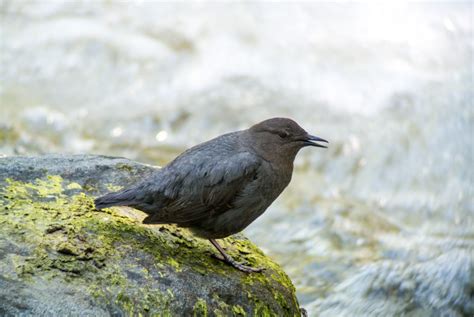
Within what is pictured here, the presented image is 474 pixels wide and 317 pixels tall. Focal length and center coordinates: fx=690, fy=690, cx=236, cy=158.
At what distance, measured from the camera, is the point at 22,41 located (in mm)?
10242

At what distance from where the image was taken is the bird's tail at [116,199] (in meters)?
3.38

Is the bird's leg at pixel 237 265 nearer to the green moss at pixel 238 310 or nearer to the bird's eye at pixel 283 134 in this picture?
the green moss at pixel 238 310

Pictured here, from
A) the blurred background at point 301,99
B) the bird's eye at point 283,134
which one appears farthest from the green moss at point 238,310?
the blurred background at point 301,99

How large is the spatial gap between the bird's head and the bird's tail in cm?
80

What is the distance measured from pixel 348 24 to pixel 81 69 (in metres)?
4.02

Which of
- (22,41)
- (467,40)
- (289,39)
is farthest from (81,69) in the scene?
(467,40)

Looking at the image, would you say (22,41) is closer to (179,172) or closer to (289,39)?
(289,39)

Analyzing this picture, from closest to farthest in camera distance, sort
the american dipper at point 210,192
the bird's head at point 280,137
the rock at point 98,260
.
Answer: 1. the rock at point 98,260
2. the american dipper at point 210,192
3. the bird's head at point 280,137

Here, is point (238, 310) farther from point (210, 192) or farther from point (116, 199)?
point (116, 199)

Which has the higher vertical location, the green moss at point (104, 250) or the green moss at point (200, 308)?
the green moss at point (104, 250)

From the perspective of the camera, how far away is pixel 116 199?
Result: 3.41 m

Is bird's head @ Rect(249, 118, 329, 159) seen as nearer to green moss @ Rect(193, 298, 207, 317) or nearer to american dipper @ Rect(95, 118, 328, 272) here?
american dipper @ Rect(95, 118, 328, 272)

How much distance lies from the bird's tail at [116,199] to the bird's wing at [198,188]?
14 cm

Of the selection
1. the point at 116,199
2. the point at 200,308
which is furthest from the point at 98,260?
the point at 200,308
